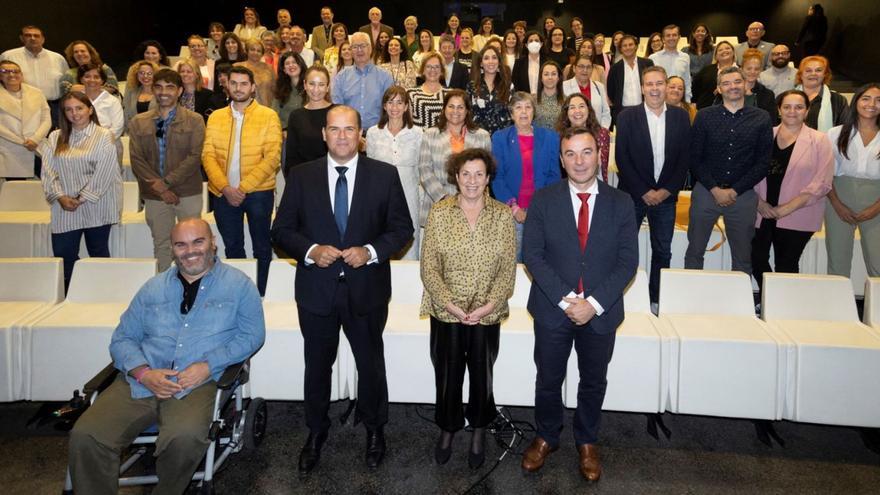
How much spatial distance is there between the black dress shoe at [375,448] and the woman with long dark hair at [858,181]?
3.24m

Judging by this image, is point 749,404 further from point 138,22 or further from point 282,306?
point 138,22

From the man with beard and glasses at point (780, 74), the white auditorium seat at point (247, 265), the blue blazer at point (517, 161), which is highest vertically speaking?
the man with beard and glasses at point (780, 74)

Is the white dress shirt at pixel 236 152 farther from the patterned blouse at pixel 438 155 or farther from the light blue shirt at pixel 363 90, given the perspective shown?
the patterned blouse at pixel 438 155

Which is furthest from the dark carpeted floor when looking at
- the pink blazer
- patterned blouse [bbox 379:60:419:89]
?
patterned blouse [bbox 379:60:419:89]

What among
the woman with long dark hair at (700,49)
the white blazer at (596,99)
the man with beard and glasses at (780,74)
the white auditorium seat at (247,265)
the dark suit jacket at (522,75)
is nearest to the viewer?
the white auditorium seat at (247,265)

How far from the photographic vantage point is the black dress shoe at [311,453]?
288cm

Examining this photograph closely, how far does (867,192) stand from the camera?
154 inches

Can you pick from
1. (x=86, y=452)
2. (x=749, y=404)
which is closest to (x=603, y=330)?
(x=749, y=404)

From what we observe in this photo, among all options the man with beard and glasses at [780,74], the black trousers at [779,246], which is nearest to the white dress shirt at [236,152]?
the black trousers at [779,246]

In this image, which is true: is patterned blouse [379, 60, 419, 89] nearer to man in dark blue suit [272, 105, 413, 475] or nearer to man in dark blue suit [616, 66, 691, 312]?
man in dark blue suit [616, 66, 691, 312]

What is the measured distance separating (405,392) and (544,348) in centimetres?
84

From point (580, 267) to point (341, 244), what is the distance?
3.54 feet

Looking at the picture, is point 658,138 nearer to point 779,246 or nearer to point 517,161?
point 517,161

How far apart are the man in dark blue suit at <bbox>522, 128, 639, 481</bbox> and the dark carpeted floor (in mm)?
306
